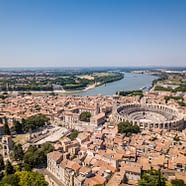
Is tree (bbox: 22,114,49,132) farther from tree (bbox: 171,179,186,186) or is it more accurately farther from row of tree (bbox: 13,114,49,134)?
tree (bbox: 171,179,186,186)

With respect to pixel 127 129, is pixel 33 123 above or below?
below

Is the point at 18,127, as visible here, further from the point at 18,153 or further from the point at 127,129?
the point at 127,129

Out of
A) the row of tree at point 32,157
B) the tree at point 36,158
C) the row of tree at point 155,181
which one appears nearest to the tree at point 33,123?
the row of tree at point 32,157

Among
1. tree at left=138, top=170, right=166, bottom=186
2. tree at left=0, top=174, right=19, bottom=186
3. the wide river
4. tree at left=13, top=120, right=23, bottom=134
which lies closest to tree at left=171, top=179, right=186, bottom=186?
tree at left=138, top=170, right=166, bottom=186

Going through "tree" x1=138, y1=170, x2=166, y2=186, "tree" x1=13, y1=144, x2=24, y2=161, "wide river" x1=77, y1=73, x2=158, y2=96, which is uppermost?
"tree" x1=138, y1=170, x2=166, y2=186

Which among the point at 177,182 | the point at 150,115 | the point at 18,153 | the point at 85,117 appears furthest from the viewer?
the point at 150,115

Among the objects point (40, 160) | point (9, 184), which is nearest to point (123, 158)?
point (40, 160)

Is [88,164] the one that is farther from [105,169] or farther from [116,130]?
[116,130]

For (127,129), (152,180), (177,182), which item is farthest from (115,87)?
(152,180)
